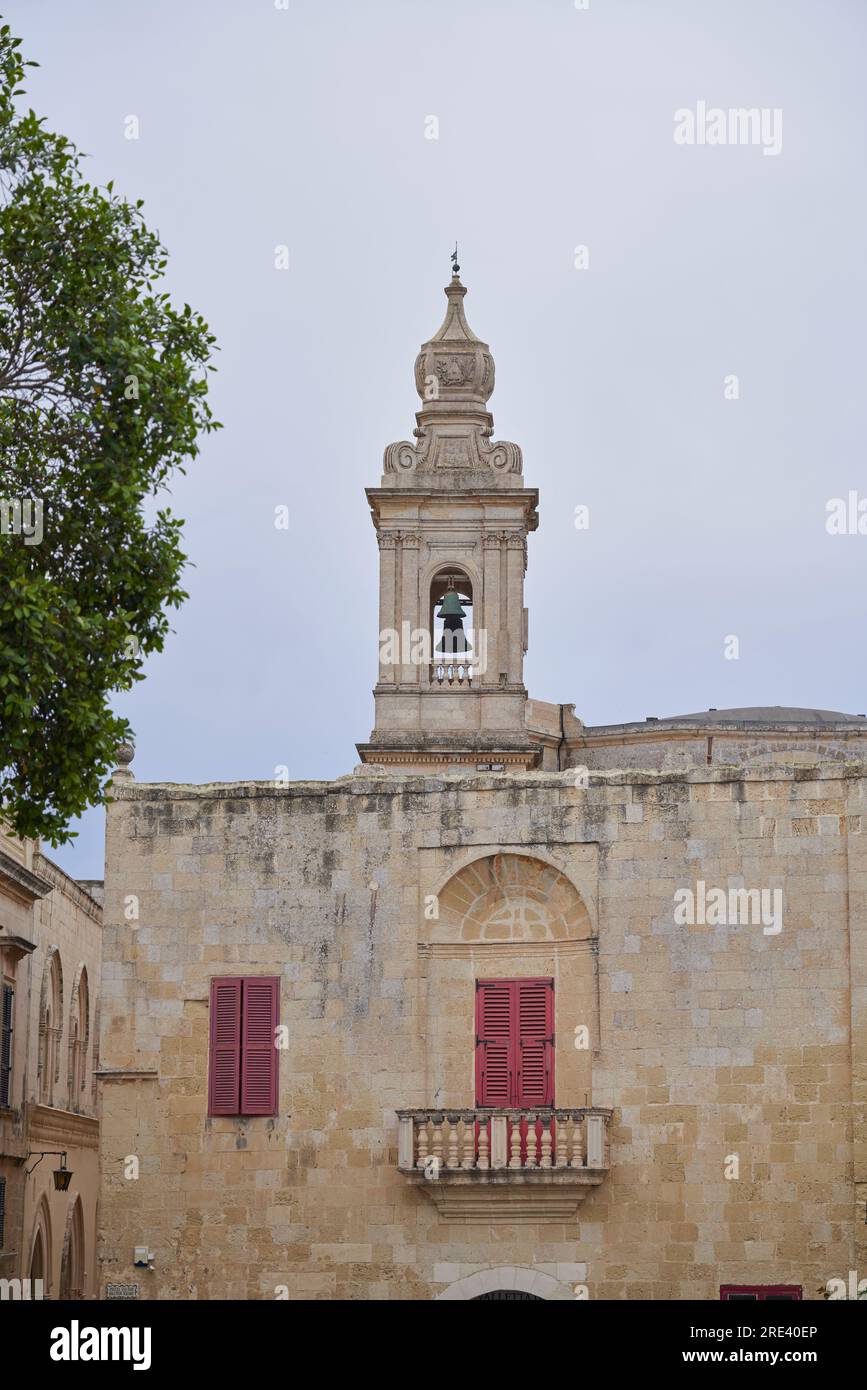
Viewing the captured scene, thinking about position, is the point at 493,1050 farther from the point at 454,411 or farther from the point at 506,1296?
the point at 454,411

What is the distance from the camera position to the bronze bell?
43.5 m

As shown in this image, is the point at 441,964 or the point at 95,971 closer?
the point at 441,964

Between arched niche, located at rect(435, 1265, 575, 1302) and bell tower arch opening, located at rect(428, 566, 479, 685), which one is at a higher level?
bell tower arch opening, located at rect(428, 566, 479, 685)

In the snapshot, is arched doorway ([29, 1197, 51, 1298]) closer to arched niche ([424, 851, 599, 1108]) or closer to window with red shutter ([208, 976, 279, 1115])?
window with red shutter ([208, 976, 279, 1115])

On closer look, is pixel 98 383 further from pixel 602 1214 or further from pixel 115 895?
pixel 602 1214

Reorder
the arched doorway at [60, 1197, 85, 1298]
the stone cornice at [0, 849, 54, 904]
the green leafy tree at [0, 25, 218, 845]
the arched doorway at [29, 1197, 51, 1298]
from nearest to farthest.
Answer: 1. the green leafy tree at [0, 25, 218, 845]
2. the stone cornice at [0, 849, 54, 904]
3. the arched doorway at [29, 1197, 51, 1298]
4. the arched doorway at [60, 1197, 85, 1298]

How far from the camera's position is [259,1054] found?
1016 inches

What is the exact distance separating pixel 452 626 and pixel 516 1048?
19465 mm

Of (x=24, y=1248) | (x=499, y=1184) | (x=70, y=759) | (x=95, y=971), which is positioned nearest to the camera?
(x=70, y=759)

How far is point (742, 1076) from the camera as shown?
984 inches

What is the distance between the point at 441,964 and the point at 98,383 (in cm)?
837

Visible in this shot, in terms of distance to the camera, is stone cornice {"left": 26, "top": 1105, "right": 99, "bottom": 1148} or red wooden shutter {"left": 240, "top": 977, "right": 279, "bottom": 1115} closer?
red wooden shutter {"left": 240, "top": 977, "right": 279, "bottom": 1115}

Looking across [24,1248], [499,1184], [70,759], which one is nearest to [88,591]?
[70,759]

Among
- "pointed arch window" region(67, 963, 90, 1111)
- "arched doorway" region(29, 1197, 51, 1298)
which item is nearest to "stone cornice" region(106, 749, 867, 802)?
"arched doorway" region(29, 1197, 51, 1298)
